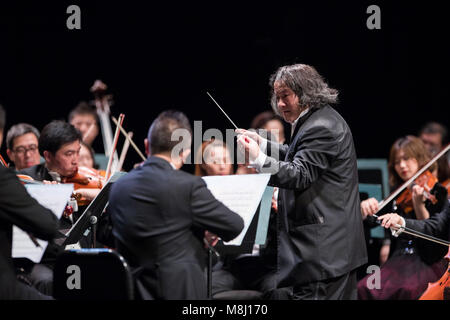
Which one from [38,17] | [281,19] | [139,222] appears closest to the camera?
[139,222]

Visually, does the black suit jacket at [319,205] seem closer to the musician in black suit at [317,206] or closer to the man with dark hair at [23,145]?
the musician in black suit at [317,206]

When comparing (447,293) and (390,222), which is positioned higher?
(390,222)

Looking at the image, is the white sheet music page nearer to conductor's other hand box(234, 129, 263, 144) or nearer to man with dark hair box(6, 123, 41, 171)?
conductor's other hand box(234, 129, 263, 144)

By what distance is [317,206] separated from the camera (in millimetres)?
2363

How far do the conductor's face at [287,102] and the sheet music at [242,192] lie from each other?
1.31 feet

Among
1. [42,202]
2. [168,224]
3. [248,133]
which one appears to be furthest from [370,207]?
[42,202]

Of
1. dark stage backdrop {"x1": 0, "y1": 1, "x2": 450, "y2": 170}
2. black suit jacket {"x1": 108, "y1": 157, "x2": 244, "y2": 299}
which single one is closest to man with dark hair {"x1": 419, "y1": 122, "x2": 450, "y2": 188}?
dark stage backdrop {"x1": 0, "y1": 1, "x2": 450, "y2": 170}

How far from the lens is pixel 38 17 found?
16.2 ft

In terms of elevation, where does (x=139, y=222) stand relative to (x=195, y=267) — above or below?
above

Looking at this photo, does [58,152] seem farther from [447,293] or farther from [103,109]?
[447,293]

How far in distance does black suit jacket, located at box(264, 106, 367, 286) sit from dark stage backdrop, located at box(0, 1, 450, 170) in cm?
267
